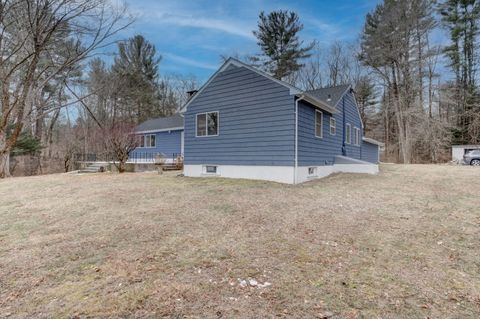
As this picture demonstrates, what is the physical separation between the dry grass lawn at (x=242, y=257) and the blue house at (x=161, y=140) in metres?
12.2

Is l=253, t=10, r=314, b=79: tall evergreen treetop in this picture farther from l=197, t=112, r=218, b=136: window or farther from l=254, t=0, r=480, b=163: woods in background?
l=197, t=112, r=218, b=136: window

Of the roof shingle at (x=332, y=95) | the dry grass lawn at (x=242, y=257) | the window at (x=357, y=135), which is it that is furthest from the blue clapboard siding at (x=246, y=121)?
the window at (x=357, y=135)

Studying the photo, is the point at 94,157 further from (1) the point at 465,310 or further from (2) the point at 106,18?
(1) the point at 465,310

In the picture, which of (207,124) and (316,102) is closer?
(316,102)

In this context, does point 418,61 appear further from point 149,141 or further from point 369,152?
point 149,141

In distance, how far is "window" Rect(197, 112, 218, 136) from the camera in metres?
12.0

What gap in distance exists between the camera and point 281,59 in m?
26.1

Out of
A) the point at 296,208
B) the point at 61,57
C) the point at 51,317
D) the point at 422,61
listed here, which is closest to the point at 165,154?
the point at 61,57

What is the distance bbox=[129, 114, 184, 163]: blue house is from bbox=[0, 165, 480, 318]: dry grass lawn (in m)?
12.2

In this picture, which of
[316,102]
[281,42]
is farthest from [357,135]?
[281,42]

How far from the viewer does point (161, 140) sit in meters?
20.9

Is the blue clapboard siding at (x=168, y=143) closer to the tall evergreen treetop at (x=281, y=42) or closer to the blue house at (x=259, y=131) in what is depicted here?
the blue house at (x=259, y=131)

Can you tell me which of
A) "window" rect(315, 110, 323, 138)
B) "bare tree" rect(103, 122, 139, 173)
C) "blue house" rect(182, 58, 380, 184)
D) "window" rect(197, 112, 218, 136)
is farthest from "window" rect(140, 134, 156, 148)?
"window" rect(315, 110, 323, 138)

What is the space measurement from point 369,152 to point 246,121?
12279mm
